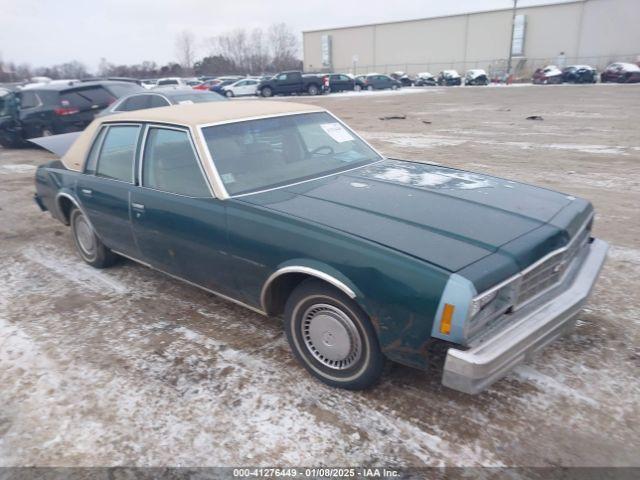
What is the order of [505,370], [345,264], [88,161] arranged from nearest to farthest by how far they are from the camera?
[505,370] → [345,264] → [88,161]

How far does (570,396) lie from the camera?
9.07ft

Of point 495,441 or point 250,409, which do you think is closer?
point 495,441

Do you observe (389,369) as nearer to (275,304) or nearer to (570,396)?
(275,304)

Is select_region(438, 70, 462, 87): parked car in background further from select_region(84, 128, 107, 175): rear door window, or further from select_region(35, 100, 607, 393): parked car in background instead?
select_region(84, 128, 107, 175): rear door window

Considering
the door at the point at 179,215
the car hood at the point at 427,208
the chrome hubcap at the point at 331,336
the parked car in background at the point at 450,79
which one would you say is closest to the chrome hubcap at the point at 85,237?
the door at the point at 179,215

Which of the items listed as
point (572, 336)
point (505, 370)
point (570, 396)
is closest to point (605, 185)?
point (572, 336)

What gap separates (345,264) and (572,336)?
6.10ft

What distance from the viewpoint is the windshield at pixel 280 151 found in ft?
11.2

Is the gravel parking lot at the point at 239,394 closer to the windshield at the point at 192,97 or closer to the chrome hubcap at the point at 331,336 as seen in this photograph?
the chrome hubcap at the point at 331,336

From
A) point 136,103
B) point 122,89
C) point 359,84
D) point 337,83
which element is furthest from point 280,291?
point 359,84

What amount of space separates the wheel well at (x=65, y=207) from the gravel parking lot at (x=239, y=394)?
1.77ft

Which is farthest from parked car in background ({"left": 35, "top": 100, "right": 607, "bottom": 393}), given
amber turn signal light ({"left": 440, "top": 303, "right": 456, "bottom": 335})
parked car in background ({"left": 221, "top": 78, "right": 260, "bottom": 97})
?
parked car in background ({"left": 221, "top": 78, "right": 260, "bottom": 97})

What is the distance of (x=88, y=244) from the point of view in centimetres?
478

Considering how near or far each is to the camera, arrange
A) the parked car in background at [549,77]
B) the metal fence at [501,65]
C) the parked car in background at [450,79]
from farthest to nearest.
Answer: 1. the metal fence at [501,65]
2. the parked car in background at [450,79]
3. the parked car in background at [549,77]
